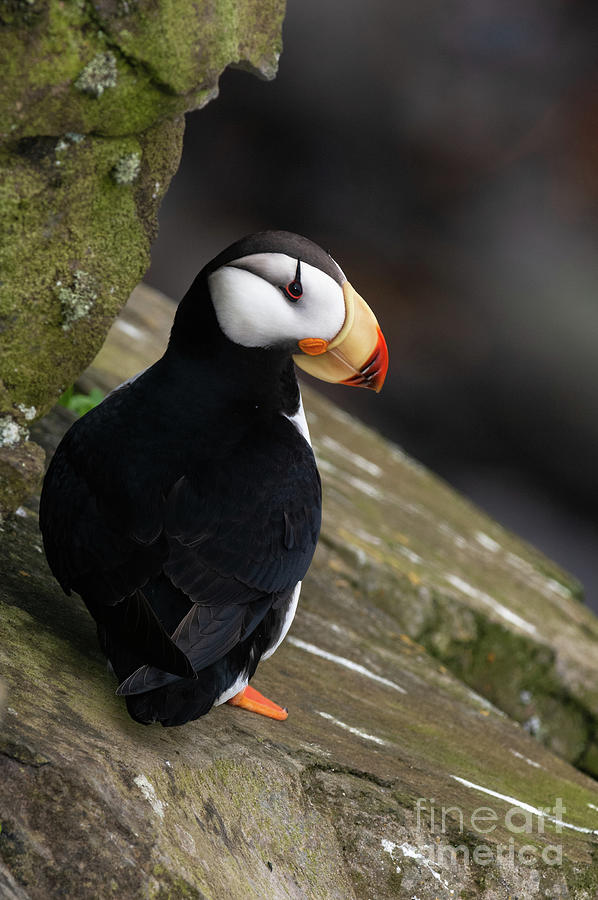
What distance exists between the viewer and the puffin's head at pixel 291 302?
2.55 meters

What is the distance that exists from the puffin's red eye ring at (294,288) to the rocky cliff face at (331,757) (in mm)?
1081

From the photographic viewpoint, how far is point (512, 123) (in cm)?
1187

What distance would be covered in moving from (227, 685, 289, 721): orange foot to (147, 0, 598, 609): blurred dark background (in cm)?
959

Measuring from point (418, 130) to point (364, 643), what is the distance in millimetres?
9625

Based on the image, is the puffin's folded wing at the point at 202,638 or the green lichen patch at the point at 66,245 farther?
the green lichen patch at the point at 66,245

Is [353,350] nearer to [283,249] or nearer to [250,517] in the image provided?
[283,249]

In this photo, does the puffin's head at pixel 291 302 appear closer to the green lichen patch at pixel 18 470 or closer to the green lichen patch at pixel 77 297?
the green lichen patch at pixel 77 297

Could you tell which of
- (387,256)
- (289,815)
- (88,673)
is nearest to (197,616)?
(88,673)

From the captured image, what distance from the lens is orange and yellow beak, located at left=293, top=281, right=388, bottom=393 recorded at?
2.64 metres

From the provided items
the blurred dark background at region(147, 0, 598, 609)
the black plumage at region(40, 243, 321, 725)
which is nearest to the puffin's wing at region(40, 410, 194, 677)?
the black plumage at region(40, 243, 321, 725)

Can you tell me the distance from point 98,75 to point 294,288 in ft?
2.32

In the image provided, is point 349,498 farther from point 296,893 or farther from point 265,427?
point 296,893

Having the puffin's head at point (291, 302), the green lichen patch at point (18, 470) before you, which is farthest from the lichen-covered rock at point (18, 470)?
the puffin's head at point (291, 302)

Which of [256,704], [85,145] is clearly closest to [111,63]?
[85,145]
